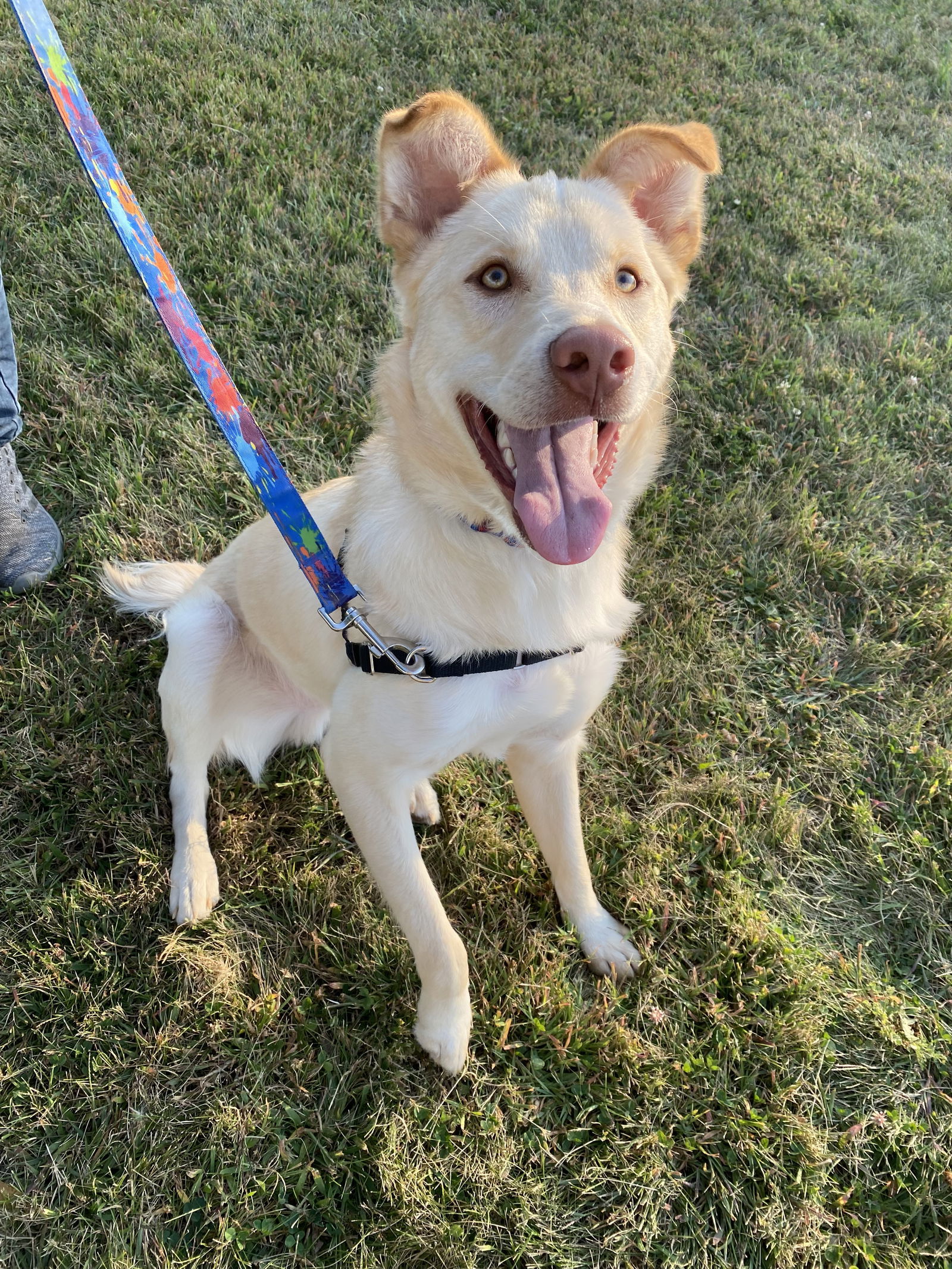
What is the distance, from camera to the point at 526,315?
175 centimetres

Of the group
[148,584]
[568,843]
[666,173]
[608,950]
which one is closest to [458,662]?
[568,843]

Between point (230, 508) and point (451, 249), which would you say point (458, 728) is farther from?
point (230, 508)

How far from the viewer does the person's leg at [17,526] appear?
3.03m

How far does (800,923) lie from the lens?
8.91ft

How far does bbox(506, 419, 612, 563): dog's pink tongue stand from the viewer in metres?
1.70

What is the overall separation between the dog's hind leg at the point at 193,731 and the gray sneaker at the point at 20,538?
0.92 metres

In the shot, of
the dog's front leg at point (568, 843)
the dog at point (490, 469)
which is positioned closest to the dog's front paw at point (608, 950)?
the dog's front leg at point (568, 843)

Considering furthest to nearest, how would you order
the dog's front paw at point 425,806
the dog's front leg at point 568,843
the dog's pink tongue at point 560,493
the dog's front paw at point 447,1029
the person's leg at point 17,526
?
the person's leg at point 17,526 < the dog's front paw at point 425,806 < the dog's front leg at point 568,843 < the dog's front paw at point 447,1029 < the dog's pink tongue at point 560,493

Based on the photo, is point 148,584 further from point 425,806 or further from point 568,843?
point 568,843

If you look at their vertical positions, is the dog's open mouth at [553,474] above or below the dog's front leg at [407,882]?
above

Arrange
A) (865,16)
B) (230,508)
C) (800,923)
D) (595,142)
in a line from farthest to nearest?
(865,16)
(595,142)
(230,508)
(800,923)

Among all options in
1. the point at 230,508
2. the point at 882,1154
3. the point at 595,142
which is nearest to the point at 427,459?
the point at 230,508

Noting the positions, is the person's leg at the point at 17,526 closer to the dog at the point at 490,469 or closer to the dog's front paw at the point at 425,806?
the dog at the point at 490,469

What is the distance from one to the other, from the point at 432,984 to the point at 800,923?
4.61ft
